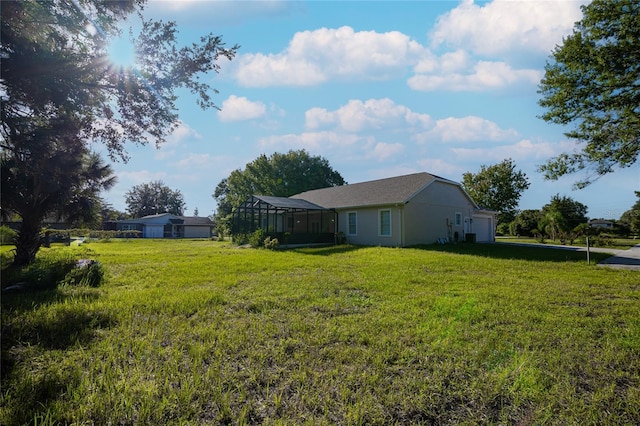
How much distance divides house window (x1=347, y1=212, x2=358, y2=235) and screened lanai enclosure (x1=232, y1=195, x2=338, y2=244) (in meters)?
1.15

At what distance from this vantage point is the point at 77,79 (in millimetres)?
5461

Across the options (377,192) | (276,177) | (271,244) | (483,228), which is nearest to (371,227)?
(377,192)

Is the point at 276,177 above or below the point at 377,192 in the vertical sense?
above

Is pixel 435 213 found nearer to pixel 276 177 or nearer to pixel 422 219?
pixel 422 219

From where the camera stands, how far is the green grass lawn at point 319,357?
2.38 meters

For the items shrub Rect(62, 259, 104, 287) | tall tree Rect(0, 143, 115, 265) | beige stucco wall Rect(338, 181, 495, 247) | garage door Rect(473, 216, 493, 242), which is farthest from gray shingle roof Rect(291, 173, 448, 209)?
shrub Rect(62, 259, 104, 287)

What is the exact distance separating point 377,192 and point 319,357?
17415 millimetres

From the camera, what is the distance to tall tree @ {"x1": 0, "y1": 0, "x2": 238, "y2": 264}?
5074mm

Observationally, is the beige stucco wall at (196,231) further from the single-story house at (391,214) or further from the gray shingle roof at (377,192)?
the gray shingle roof at (377,192)

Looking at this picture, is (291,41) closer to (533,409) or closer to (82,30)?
(82,30)

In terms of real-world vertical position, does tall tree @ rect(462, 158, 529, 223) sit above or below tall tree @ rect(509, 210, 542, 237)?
above

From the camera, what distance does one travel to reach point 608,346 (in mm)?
3611

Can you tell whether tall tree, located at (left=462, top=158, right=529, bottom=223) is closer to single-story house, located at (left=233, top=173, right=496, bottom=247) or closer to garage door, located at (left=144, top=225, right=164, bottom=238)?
single-story house, located at (left=233, top=173, right=496, bottom=247)

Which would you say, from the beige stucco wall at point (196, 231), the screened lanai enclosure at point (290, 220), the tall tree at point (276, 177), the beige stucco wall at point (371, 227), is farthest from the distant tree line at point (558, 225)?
the beige stucco wall at point (196, 231)
